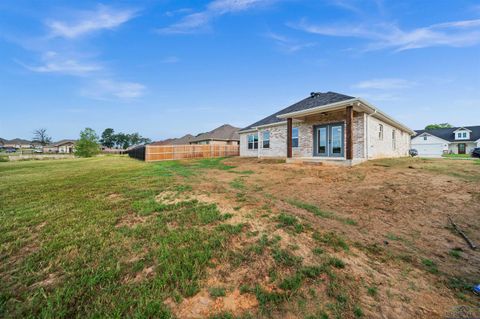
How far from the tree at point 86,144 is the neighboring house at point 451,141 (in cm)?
6089

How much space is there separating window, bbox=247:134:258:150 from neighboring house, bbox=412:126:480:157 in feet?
97.5

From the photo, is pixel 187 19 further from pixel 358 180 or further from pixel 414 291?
pixel 414 291

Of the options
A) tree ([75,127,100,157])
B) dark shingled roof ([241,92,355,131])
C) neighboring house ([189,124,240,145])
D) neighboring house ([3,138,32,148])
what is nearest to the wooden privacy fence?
neighboring house ([189,124,240,145])

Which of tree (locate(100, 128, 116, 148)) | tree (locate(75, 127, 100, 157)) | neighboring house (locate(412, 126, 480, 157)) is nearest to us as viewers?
neighboring house (locate(412, 126, 480, 157))

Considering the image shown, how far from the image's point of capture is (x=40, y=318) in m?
1.49

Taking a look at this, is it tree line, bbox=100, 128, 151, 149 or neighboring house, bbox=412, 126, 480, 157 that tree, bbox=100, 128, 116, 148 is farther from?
neighboring house, bbox=412, 126, 480, 157

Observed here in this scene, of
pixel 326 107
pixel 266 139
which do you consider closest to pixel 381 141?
pixel 326 107

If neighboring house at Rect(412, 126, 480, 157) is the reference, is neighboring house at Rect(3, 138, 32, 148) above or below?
above

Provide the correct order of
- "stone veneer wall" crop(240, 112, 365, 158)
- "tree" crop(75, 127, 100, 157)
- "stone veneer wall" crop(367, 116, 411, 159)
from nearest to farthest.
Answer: "stone veneer wall" crop(240, 112, 365, 158) < "stone veneer wall" crop(367, 116, 411, 159) < "tree" crop(75, 127, 100, 157)

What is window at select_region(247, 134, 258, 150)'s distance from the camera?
1797 cm

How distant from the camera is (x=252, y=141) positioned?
1838 cm

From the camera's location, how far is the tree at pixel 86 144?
35844 mm

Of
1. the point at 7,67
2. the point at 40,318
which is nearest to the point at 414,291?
the point at 40,318

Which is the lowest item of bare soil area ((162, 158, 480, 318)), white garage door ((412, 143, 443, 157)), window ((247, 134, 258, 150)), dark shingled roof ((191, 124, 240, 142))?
bare soil area ((162, 158, 480, 318))
